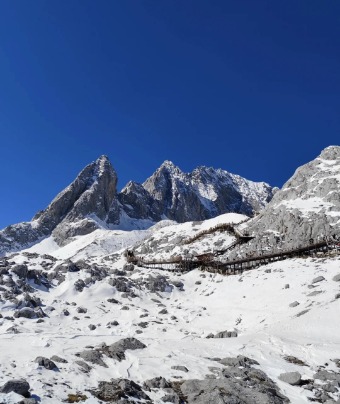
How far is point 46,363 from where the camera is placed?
1231cm

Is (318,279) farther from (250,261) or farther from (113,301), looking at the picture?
(113,301)

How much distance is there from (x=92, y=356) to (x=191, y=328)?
16070 millimetres

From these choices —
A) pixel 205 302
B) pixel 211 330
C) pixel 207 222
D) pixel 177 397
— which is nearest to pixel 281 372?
pixel 177 397

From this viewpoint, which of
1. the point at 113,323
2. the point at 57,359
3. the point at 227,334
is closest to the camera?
the point at 57,359

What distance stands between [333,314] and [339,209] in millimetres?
35001

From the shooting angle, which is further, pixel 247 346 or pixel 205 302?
pixel 205 302

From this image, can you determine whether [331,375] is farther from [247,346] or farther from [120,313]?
[120,313]

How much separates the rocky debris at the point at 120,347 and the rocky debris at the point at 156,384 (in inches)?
96.0

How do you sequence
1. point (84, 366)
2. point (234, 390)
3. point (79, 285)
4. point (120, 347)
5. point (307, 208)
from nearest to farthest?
point (234, 390) < point (84, 366) < point (120, 347) < point (79, 285) < point (307, 208)

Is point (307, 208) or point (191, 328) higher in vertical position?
point (307, 208)

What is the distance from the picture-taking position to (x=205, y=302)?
3656 cm

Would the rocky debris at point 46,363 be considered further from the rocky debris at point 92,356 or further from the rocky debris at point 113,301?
the rocky debris at point 113,301

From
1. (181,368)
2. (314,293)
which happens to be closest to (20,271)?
(181,368)

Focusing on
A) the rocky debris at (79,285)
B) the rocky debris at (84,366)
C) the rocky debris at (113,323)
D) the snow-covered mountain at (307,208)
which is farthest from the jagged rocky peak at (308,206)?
the rocky debris at (84,366)
